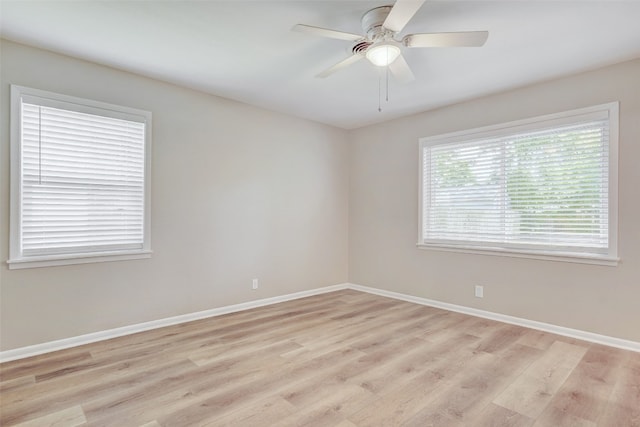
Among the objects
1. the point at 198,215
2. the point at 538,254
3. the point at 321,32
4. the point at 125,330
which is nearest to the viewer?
the point at 321,32

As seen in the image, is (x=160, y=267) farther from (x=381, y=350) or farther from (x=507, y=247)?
(x=507, y=247)

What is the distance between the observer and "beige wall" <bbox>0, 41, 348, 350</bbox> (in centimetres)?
280

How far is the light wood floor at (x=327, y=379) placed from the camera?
77.4 inches

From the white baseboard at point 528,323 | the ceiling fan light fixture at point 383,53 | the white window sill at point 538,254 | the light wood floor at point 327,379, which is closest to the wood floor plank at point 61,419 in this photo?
the light wood floor at point 327,379

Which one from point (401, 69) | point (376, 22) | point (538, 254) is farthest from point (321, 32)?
point (538, 254)

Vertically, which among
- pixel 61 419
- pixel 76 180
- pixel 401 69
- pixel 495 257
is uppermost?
pixel 401 69

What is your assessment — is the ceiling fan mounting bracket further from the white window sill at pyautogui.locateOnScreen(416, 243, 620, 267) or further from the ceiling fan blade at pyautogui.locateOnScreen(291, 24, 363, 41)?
the white window sill at pyautogui.locateOnScreen(416, 243, 620, 267)

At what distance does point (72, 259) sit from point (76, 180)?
28.0 inches

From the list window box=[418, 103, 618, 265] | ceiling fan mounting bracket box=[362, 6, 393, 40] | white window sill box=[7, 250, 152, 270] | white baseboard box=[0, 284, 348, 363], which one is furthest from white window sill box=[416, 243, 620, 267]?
white window sill box=[7, 250, 152, 270]

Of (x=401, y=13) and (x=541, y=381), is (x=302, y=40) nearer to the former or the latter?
(x=401, y=13)

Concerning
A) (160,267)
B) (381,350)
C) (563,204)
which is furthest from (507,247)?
(160,267)

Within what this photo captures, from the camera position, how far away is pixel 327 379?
94.4 inches

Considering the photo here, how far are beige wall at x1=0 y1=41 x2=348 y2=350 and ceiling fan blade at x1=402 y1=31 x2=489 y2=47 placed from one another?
8.33 feet

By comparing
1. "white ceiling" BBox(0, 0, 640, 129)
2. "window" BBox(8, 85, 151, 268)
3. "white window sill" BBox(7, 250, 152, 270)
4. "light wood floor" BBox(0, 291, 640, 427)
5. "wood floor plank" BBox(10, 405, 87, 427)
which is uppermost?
"white ceiling" BBox(0, 0, 640, 129)
